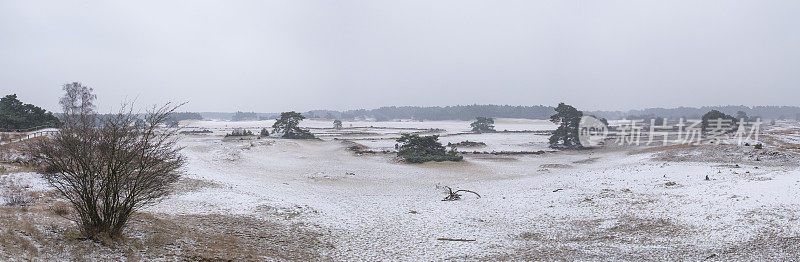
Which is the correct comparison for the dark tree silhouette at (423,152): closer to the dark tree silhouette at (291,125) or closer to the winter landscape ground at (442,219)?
the winter landscape ground at (442,219)

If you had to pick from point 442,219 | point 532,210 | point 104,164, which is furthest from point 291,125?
point 104,164

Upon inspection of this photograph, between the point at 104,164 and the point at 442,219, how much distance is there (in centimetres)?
1352

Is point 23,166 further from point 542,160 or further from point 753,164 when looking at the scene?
point 753,164

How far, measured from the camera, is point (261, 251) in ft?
42.6

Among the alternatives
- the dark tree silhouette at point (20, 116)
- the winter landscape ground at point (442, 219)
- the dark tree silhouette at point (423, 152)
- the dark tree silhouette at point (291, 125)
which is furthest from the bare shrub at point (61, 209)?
the dark tree silhouette at point (291, 125)

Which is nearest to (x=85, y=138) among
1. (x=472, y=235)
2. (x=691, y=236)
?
(x=472, y=235)

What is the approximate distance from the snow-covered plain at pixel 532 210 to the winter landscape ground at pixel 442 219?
0.22 feet

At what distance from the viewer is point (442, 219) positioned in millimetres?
19281

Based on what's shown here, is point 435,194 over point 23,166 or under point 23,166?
under

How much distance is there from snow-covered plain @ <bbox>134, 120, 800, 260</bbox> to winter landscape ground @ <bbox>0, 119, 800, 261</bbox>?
7 centimetres

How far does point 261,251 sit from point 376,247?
3.93 m

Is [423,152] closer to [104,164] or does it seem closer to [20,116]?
[104,164]

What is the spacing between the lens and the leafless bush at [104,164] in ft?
33.7

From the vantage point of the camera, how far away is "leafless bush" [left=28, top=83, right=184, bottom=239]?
1028 cm
